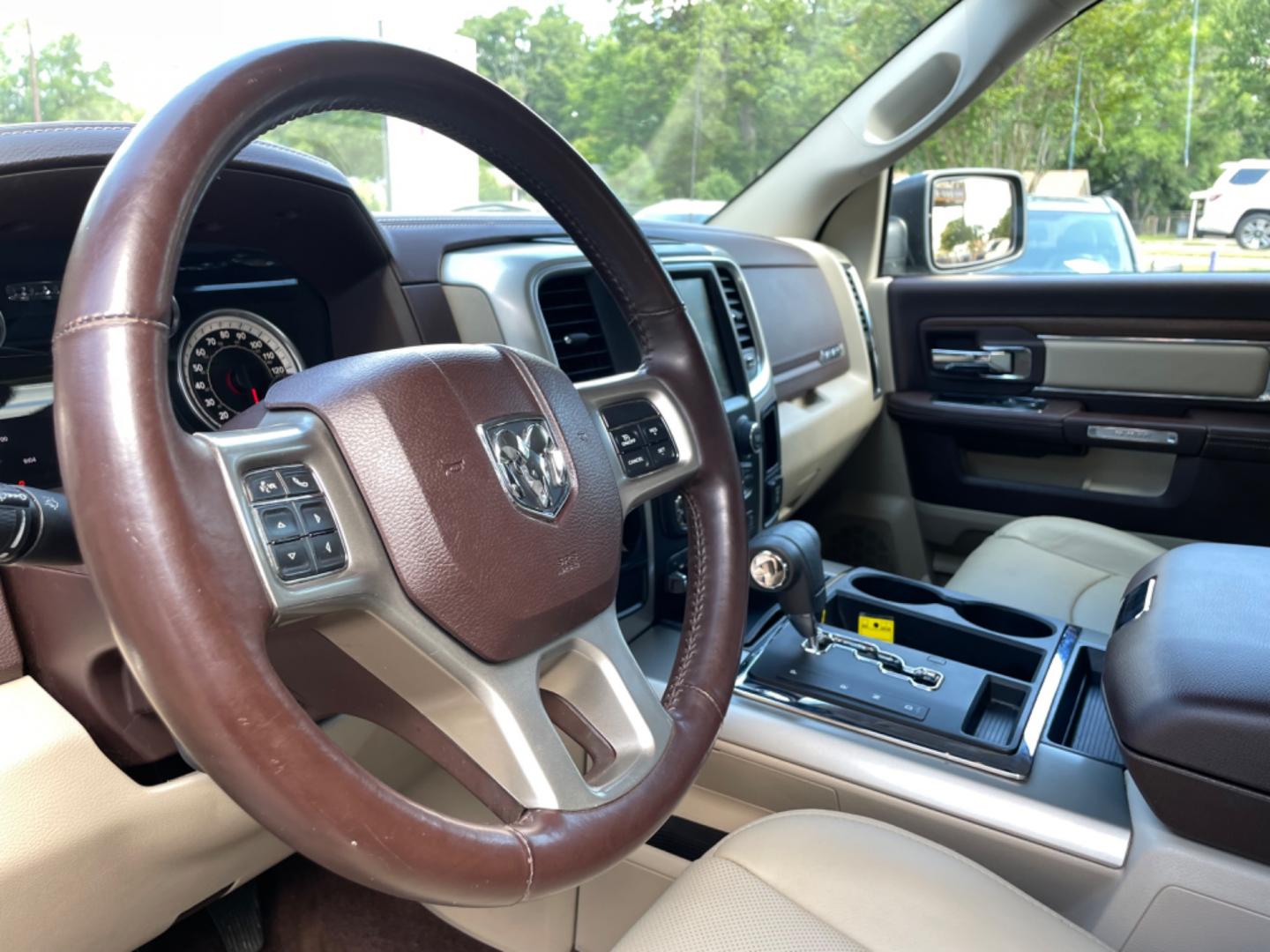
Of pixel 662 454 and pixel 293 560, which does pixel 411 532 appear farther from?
pixel 662 454

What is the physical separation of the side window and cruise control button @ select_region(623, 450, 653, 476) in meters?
1.75

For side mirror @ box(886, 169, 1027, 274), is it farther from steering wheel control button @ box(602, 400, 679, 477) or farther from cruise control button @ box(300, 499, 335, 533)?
cruise control button @ box(300, 499, 335, 533)

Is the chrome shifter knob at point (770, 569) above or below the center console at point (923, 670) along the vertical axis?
above

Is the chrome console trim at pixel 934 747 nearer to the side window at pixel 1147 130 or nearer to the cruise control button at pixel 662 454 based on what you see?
the cruise control button at pixel 662 454

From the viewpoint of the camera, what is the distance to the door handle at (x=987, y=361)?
2551 millimetres

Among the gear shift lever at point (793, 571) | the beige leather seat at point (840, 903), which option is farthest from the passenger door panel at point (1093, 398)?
the beige leather seat at point (840, 903)

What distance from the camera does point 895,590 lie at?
1622 mm

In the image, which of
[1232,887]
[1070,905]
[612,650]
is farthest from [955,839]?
[612,650]

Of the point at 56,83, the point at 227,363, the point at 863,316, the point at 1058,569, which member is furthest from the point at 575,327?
the point at 863,316

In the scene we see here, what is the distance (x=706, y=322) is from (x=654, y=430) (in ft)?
2.36

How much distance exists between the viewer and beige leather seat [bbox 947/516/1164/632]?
5.77 ft

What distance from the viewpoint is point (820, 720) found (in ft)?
4.09

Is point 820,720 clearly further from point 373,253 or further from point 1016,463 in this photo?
point 1016,463

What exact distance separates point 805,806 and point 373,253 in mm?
840
